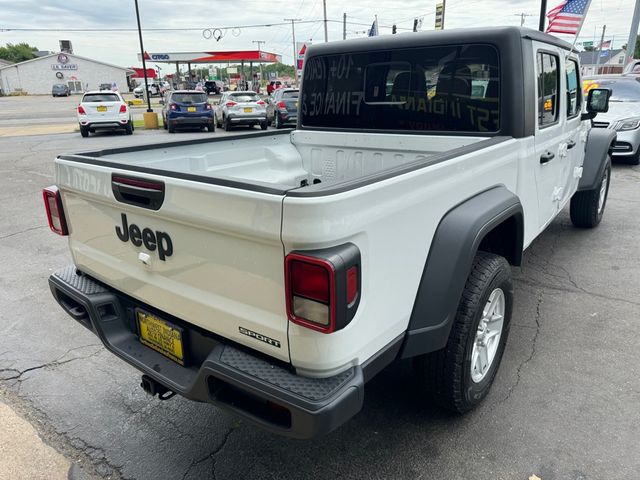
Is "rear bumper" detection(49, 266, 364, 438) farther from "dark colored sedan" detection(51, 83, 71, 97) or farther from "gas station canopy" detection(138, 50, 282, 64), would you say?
"dark colored sedan" detection(51, 83, 71, 97)

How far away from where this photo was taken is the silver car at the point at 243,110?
→ 1891 centimetres

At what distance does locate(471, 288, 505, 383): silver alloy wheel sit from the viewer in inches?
106

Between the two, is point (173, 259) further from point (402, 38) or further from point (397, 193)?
point (402, 38)

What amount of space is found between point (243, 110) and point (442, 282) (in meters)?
17.9

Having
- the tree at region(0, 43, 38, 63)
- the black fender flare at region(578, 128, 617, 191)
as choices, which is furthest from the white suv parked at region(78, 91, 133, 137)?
the tree at region(0, 43, 38, 63)

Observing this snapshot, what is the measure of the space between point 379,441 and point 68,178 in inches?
85.2

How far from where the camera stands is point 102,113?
17484 millimetres

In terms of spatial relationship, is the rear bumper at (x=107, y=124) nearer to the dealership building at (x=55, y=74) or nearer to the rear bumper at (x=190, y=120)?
the rear bumper at (x=190, y=120)

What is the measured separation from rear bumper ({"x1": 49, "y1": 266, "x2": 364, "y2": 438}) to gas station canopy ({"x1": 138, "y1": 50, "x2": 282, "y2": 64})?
148 ft

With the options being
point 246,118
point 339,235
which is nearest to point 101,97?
point 246,118

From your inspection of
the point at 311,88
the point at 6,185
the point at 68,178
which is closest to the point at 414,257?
the point at 68,178

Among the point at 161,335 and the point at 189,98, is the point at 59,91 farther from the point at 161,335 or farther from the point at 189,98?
the point at 161,335

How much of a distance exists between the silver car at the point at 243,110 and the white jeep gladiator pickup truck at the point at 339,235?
15.6 meters

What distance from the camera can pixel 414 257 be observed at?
6.82ft
